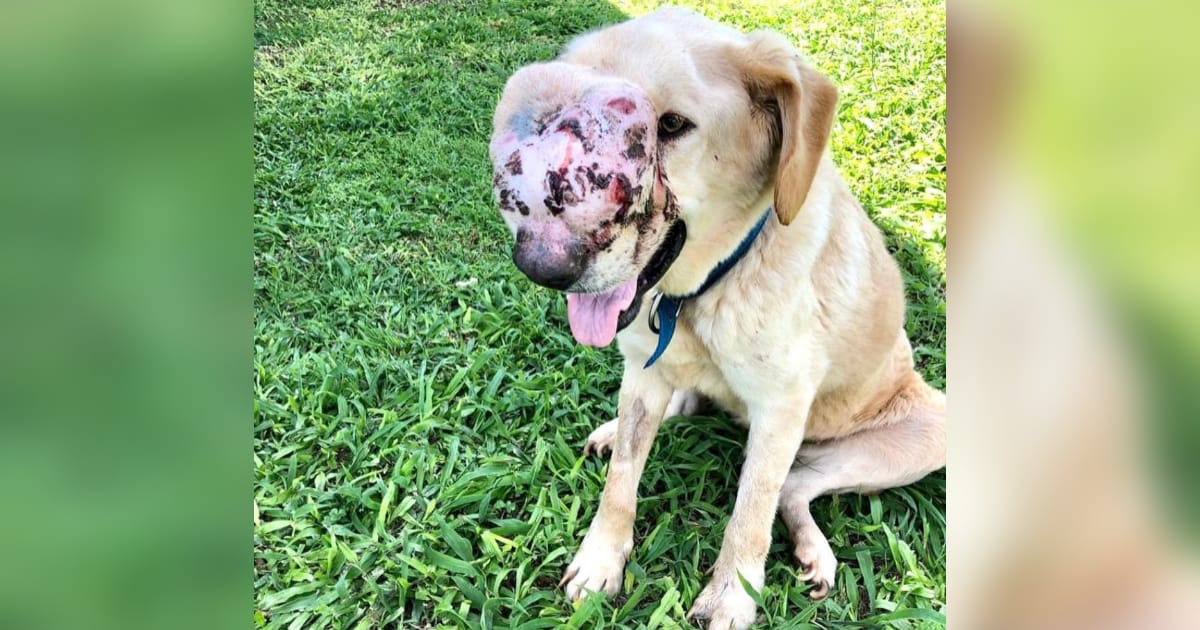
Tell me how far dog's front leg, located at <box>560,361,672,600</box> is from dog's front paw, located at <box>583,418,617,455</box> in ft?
1.38

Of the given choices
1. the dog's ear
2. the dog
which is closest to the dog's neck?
the dog

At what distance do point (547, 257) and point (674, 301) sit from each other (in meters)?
0.73

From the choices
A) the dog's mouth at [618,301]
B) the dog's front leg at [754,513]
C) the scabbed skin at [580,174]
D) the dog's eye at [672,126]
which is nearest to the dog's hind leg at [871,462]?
the dog's front leg at [754,513]

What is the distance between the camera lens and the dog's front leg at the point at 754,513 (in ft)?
7.73

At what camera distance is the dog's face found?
1594mm

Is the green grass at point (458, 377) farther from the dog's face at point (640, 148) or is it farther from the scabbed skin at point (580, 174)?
the scabbed skin at point (580, 174)

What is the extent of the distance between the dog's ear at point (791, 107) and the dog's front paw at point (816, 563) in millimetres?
1377

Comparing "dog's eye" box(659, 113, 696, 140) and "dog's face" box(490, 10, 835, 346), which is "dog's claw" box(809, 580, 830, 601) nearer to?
"dog's face" box(490, 10, 835, 346)
